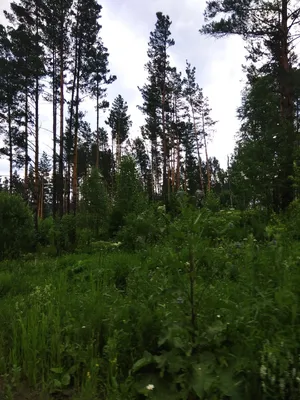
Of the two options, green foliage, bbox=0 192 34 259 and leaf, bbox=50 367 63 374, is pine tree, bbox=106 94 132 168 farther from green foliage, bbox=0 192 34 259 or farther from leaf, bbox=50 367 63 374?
leaf, bbox=50 367 63 374

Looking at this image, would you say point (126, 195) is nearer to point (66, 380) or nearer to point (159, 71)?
point (66, 380)

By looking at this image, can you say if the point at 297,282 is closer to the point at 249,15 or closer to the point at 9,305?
the point at 9,305

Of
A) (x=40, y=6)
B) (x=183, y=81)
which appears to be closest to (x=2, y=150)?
(x=40, y=6)

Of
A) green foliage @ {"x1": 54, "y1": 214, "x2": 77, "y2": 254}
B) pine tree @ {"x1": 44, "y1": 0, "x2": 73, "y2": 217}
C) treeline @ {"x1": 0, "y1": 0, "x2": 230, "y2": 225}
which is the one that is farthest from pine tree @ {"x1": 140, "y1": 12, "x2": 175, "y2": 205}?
green foliage @ {"x1": 54, "y1": 214, "x2": 77, "y2": 254}

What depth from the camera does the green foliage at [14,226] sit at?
12.9m

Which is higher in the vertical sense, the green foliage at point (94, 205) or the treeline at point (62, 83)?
the treeline at point (62, 83)

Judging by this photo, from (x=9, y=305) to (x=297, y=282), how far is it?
320cm

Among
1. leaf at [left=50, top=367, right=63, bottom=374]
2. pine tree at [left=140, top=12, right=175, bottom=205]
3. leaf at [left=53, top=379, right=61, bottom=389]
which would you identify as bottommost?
leaf at [left=53, top=379, right=61, bottom=389]

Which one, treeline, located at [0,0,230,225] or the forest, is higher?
treeline, located at [0,0,230,225]

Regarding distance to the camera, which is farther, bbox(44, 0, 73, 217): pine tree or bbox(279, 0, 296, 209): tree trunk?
bbox(44, 0, 73, 217): pine tree

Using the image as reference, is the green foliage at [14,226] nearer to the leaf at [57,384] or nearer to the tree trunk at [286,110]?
the tree trunk at [286,110]

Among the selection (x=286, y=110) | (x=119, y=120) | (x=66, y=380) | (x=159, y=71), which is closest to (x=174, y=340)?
(x=66, y=380)

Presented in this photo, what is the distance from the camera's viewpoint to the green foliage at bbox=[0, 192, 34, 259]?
12867 mm

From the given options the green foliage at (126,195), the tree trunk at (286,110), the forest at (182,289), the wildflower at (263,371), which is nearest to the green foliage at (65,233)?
the forest at (182,289)
